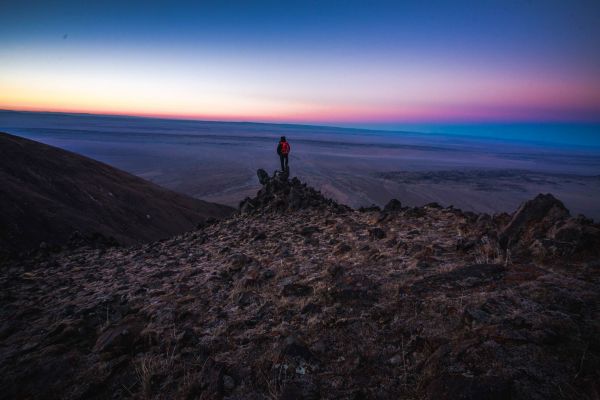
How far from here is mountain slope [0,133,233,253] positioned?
1445 cm

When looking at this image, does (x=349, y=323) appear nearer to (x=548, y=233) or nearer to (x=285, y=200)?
(x=548, y=233)

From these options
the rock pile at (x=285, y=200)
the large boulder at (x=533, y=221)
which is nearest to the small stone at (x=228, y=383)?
the large boulder at (x=533, y=221)

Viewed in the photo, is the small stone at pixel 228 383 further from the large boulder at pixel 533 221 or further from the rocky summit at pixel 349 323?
the large boulder at pixel 533 221

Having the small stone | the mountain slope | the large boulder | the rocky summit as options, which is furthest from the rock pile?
the mountain slope

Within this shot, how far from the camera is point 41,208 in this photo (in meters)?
15.6

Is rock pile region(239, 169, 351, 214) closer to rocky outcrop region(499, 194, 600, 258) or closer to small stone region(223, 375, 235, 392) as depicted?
rocky outcrop region(499, 194, 600, 258)

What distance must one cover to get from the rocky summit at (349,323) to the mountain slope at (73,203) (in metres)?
10.1

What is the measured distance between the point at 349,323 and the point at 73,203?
2121 cm

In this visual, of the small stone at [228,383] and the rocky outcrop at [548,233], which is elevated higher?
the rocky outcrop at [548,233]

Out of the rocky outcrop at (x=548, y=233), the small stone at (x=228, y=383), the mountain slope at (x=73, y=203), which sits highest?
the rocky outcrop at (x=548, y=233)

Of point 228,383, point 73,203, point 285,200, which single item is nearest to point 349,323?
point 228,383

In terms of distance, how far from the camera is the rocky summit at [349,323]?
7.41 ft

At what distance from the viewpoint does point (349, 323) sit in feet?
10.5

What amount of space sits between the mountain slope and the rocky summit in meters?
10.1
